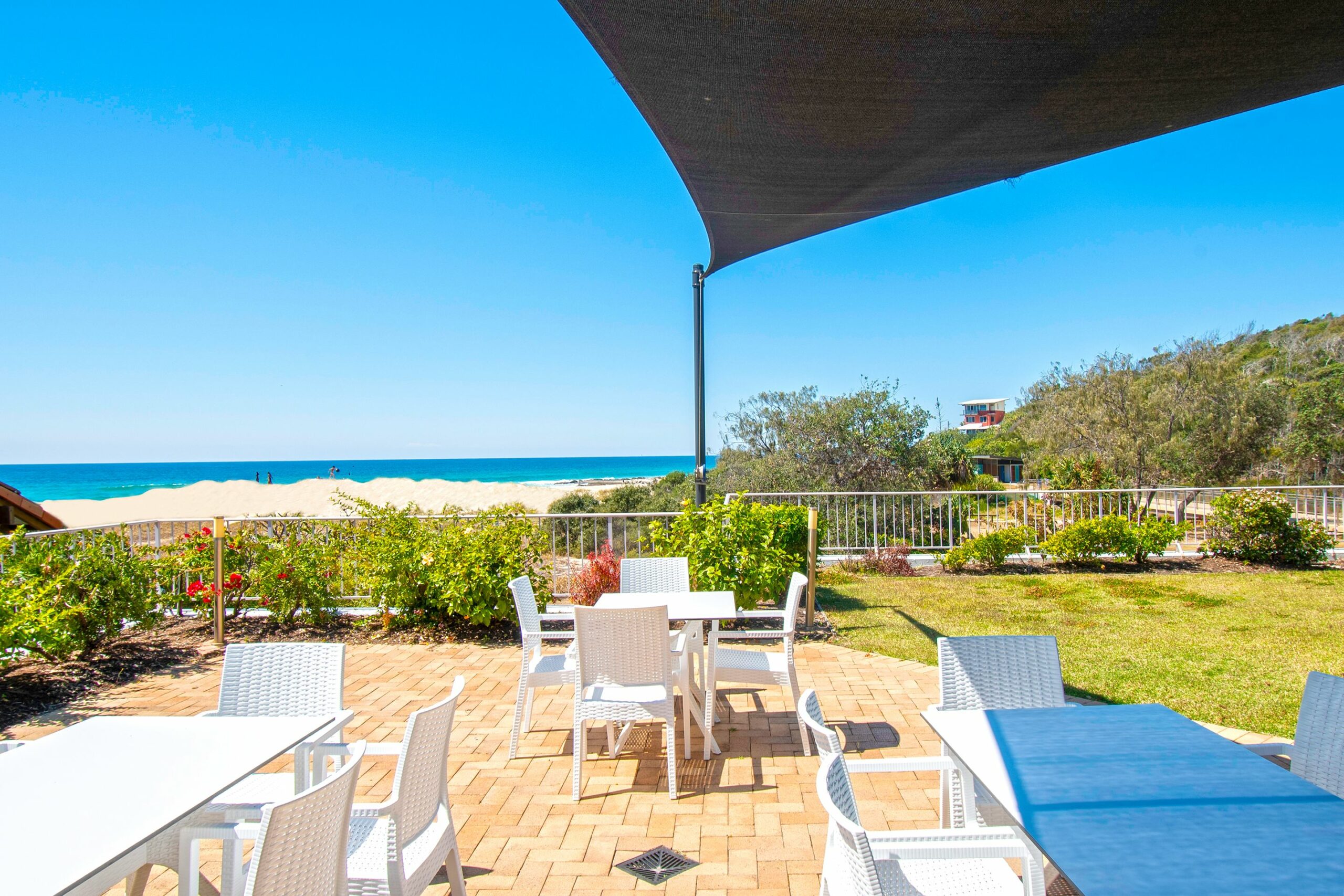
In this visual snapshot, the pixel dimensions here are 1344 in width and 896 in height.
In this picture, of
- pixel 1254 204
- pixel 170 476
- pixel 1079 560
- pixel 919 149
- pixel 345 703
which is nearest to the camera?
pixel 919 149

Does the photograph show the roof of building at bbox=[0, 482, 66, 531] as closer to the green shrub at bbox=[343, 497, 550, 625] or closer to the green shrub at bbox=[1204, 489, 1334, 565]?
the green shrub at bbox=[343, 497, 550, 625]

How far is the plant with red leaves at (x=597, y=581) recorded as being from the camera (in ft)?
20.7

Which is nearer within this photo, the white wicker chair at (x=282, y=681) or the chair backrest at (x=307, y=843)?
the chair backrest at (x=307, y=843)

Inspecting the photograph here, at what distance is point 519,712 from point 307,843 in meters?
2.29

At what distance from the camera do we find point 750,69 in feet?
8.06

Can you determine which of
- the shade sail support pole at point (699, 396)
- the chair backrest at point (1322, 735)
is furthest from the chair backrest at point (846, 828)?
the shade sail support pole at point (699, 396)

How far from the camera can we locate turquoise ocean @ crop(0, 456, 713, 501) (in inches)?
2052

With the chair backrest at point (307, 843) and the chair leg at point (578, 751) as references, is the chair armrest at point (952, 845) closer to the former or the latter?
the chair backrest at point (307, 843)

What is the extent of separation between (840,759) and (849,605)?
574 centimetres

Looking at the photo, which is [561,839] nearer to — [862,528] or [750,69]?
[750,69]

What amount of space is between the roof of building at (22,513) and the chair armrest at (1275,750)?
883 centimetres

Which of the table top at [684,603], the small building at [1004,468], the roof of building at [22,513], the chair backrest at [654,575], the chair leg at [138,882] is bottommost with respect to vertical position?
the chair leg at [138,882]

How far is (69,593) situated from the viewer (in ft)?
16.4

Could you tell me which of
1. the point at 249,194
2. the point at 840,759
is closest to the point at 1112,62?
the point at 840,759
